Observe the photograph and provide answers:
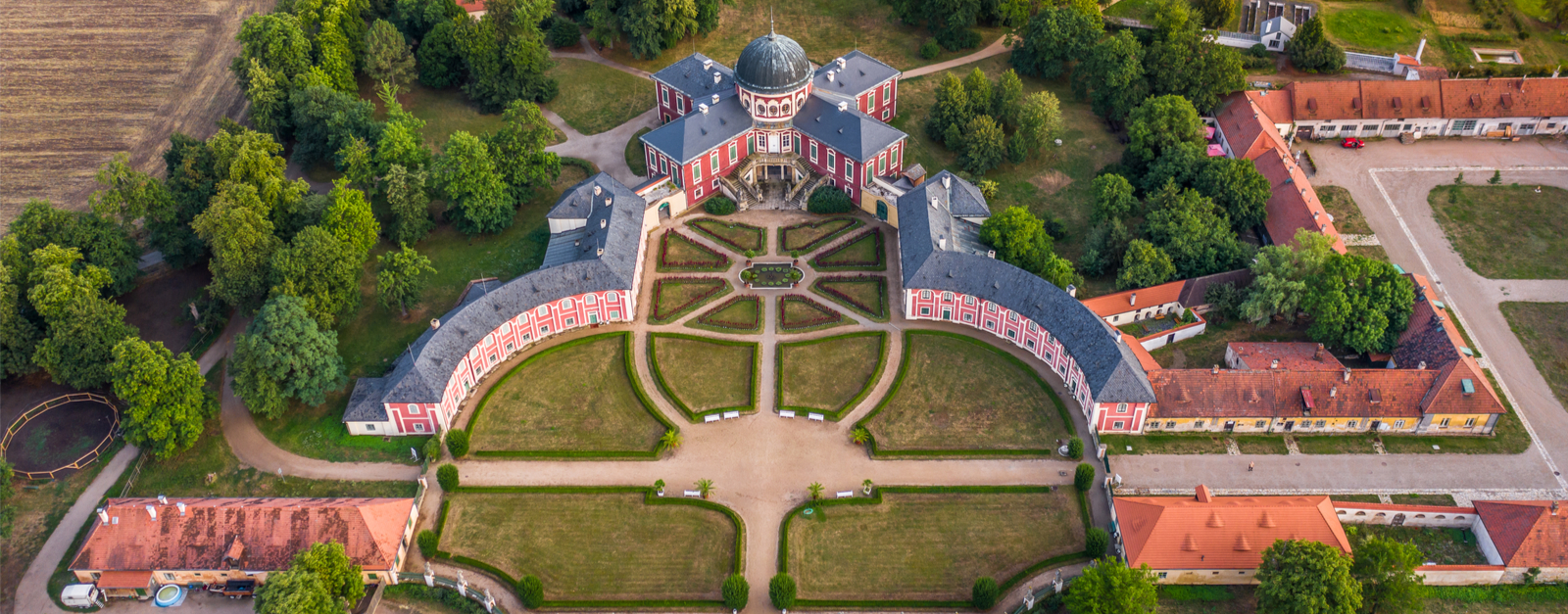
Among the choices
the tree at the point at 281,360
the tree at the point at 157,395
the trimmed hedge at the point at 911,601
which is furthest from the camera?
the tree at the point at 281,360

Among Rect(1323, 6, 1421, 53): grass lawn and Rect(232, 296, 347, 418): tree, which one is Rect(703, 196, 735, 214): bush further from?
Rect(1323, 6, 1421, 53): grass lawn

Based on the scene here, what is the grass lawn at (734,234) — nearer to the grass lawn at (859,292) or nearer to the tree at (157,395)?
the grass lawn at (859,292)

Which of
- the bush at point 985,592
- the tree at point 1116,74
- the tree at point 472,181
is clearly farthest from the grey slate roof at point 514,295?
the tree at point 1116,74

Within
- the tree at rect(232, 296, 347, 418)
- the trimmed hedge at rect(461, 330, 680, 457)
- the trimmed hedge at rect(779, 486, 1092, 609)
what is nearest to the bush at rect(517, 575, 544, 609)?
the trimmed hedge at rect(461, 330, 680, 457)

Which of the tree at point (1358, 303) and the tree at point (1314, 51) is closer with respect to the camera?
the tree at point (1358, 303)

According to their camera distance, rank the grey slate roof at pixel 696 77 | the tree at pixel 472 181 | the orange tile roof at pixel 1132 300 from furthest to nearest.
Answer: the grey slate roof at pixel 696 77 → the tree at pixel 472 181 → the orange tile roof at pixel 1132 300

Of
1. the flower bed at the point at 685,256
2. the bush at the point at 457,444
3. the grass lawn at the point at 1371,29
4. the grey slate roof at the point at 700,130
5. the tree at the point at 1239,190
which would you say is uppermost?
the grass lawn at the point at 1371,29

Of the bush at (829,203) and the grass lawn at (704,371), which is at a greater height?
the bush at (829,203)
